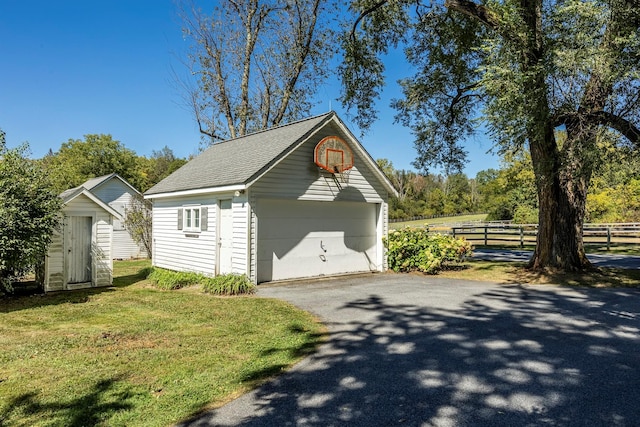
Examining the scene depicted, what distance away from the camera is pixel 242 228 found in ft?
34.9

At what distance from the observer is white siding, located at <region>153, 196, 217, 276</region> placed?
11859 mm

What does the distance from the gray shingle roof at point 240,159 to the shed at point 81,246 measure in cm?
274

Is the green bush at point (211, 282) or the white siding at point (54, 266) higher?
the white siding at point (54, 266)

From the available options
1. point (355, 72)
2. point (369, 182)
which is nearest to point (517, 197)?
point (355, 72)

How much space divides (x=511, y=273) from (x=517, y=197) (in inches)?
1123

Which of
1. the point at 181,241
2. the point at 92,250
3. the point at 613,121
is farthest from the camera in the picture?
the point at 181,241

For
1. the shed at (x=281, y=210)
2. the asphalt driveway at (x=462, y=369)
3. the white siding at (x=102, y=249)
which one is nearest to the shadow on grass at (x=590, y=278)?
the asphalt driveway at (x=462, y=369)

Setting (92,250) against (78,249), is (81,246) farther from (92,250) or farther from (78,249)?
(92,250)

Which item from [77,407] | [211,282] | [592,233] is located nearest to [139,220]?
[211,282]

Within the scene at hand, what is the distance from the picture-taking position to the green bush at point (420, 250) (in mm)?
13023

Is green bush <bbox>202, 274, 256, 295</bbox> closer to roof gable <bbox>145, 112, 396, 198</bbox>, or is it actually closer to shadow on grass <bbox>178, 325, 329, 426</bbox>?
roof gable <bbox>145, 112, 396, 198</bbox>

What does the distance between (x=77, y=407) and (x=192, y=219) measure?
927cm

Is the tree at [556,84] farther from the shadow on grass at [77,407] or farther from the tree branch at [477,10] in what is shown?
the shadow on grass at [77,407]

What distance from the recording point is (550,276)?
37.4 ft
